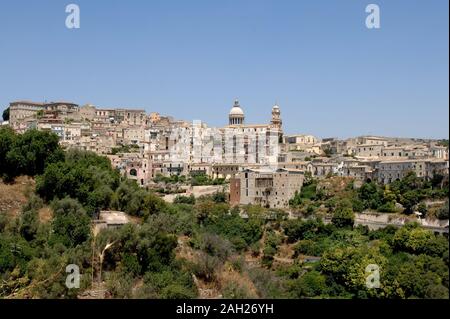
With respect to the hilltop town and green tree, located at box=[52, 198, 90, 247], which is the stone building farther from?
green tree, located at box=[52, 198, 90, 247]

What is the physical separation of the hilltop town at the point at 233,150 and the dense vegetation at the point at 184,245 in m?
2.74

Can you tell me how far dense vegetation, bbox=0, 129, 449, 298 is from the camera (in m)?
9.89

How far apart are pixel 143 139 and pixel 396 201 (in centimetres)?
2034

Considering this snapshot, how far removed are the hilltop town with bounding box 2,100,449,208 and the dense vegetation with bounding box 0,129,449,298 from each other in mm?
2738

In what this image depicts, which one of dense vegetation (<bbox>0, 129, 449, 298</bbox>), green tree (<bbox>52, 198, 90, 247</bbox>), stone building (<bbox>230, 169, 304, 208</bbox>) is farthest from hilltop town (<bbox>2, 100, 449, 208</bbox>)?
green tree (<bbox>52, 198, 90, 247</bbox>)

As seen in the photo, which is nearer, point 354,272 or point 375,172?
point 354,272

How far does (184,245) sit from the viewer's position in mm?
11836

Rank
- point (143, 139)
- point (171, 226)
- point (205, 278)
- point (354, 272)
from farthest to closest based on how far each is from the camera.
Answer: point (143, 139) < point (354, 272) < point (171, 226) < point (205, 278)

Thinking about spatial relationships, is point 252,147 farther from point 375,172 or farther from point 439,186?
point 439,186

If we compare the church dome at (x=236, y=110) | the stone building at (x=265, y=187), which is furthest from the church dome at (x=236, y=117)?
the stone building at (x=265, y=187)

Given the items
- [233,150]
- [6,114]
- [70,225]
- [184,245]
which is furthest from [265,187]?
[6,114]

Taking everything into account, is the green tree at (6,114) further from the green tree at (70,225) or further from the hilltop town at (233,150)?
the green tree at (70,225)
